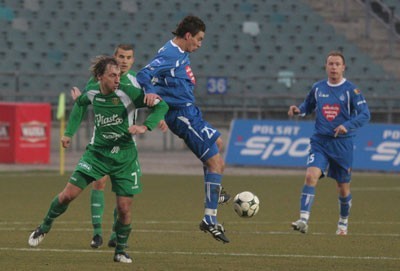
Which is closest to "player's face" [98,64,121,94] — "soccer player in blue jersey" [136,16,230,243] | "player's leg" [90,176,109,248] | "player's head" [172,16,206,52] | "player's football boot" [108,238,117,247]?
"soccer player in blue jersey" [136,16,230,243]

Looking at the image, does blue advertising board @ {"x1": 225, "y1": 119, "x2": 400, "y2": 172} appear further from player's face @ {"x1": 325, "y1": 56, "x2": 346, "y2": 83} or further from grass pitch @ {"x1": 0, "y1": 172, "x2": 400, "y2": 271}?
player's face @ {"x1": 325, "y1": 56, "x2": 346, "y2": 83}

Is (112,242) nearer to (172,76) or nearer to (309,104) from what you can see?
(172,76)

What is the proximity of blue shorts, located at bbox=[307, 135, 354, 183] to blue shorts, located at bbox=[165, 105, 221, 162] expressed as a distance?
2.06m

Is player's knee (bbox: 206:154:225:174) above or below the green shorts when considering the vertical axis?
below

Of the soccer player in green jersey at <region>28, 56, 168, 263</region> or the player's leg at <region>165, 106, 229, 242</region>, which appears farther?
the player's leg at <region>165, 106, 229, 242</region>

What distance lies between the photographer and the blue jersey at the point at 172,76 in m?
11.4

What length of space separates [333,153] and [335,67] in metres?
1.01

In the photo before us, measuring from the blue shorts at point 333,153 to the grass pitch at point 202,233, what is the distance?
2.60ft

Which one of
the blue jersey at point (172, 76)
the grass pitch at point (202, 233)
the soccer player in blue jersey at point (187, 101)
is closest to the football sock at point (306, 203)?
the grass pitch at point (202, 233)

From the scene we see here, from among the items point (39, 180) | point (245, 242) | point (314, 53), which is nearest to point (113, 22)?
point (314, 53)

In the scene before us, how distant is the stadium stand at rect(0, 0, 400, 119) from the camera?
3316 cm

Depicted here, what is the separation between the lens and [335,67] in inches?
526

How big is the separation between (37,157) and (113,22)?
9533 millimetres

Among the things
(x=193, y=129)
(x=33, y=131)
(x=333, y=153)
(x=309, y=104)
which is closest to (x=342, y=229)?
(x=333, y=153)
